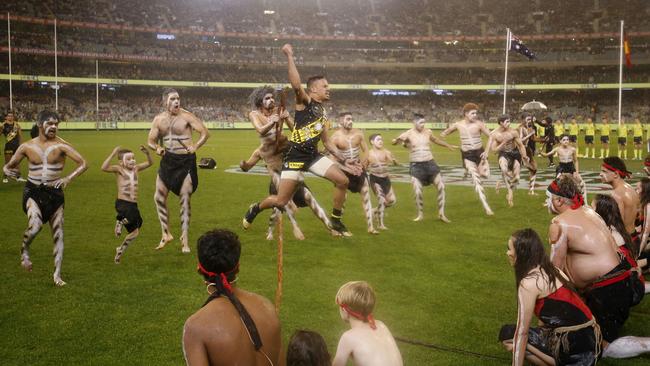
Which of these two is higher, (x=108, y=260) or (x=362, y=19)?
(x=362, y=19)

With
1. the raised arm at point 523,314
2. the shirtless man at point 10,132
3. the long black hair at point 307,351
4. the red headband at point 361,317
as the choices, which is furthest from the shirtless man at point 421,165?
the shirtless man at point 10,132

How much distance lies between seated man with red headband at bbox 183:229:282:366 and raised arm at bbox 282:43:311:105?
457cm

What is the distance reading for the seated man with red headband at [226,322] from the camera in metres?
3.31

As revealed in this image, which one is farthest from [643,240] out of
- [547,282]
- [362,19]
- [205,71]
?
[362,19]

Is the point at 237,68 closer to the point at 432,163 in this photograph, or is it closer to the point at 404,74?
the point at 404,74

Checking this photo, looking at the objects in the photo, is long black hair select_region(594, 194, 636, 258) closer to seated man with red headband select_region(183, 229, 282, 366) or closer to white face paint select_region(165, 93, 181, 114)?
seated man with red headband select_region(183, 229, 282, 366)

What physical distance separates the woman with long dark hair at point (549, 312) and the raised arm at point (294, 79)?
4016 mm

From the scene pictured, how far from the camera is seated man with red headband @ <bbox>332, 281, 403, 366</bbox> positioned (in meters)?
3.89

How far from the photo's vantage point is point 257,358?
11.2 ft

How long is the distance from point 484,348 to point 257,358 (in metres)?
3.23

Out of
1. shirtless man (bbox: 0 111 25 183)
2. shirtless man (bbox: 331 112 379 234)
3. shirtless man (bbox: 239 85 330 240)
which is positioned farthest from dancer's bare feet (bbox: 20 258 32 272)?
shirtless man (bbox: 0 111 25 183)

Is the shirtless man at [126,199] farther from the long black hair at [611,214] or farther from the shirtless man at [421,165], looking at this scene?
the long black hair at [611,214]

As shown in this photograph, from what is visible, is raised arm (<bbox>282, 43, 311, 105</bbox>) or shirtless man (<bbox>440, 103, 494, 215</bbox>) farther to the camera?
shirtless man (<bbox>440, 103, 494, 215</bbox>)

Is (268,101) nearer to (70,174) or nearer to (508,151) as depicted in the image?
(70,174)
